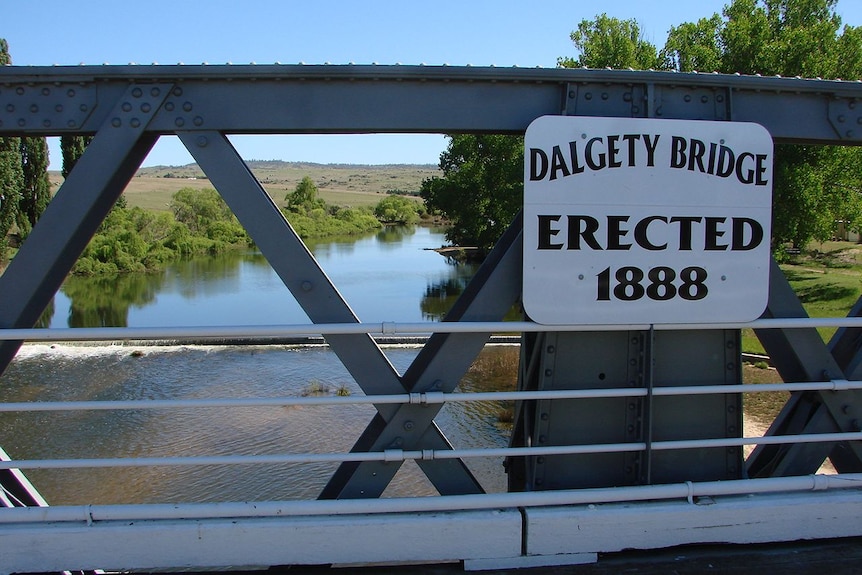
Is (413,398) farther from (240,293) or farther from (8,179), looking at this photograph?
(8,179)

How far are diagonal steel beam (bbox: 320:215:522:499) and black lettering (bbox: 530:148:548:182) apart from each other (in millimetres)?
310

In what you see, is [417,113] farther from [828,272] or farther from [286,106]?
[828,272]

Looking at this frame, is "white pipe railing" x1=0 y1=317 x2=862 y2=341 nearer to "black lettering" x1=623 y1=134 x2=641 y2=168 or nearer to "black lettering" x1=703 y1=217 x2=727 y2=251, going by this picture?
"black lettering" x1=703 y1=217 x2=727 y2=251

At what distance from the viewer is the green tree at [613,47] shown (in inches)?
1196

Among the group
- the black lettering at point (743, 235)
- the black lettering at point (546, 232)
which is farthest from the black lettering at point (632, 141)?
the black lettering at point (743, 235)

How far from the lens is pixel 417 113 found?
11.2ft

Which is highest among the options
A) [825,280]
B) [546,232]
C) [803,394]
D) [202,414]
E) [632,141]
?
A: [632,141]

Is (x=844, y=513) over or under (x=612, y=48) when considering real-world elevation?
under

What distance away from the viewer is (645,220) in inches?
139

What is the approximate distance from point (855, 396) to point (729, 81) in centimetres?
180

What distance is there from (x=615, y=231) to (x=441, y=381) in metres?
1.15

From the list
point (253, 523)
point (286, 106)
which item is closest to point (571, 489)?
point (253, 523)

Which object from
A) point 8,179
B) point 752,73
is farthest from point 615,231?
point 8,179

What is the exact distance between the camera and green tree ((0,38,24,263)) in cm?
2952
